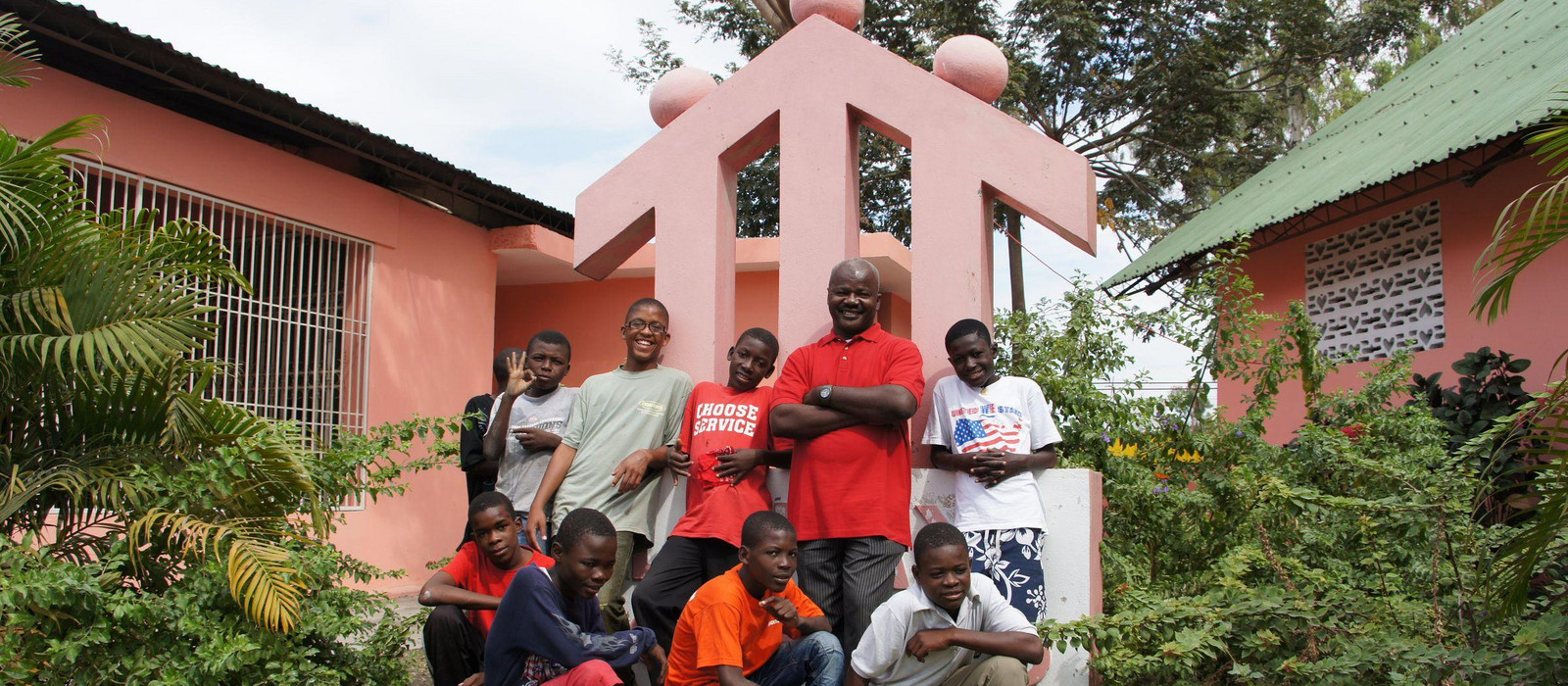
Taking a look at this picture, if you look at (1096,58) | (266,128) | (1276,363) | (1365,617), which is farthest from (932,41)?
(1365,617)

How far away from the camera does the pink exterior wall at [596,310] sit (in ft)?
38.7

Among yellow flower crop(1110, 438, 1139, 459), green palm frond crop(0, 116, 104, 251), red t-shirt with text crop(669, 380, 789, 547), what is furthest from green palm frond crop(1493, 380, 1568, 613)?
green palm frond crop(0, 116, 104, 251)

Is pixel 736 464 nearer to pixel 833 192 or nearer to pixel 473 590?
pixel 473 590

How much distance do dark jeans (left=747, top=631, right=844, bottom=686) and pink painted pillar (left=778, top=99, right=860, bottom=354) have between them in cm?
140

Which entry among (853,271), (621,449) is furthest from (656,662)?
(853,271)

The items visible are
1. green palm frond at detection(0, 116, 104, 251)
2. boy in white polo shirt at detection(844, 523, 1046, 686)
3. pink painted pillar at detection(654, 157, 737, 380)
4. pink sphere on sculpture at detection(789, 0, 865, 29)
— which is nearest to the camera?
boy in white polo shirt at detection(844, 523, 1046, 686)

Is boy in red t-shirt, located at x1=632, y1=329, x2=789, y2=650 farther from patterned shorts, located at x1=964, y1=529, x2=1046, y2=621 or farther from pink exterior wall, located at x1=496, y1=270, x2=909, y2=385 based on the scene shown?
pink exterior wall, located at x1=496, y1=270, x2=909, y2=385

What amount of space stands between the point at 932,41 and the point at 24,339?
467 inches

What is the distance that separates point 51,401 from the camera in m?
3.97

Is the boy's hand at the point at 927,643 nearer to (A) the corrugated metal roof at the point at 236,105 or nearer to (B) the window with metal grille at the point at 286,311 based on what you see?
(B) the window with metal grille at the point at 286,311

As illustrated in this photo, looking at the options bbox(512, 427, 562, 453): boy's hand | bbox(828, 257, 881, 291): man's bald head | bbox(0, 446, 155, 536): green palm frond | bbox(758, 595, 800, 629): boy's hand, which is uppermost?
bbox(828, 257, 881, 291): man's bald head

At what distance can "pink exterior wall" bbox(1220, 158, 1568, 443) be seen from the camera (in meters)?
8.02

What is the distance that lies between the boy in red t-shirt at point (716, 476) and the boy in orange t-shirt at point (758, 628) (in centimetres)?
40

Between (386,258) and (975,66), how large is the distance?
6022 mm
